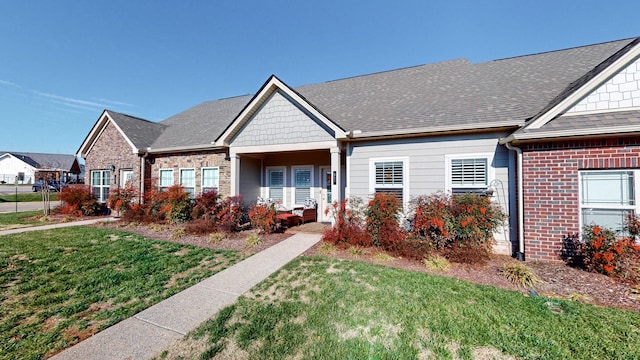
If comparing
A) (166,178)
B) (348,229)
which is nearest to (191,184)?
(166,178)

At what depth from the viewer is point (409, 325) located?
131 inches

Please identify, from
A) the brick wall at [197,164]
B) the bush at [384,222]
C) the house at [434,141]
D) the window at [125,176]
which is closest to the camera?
the house at [434,141]

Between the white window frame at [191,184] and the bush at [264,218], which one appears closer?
the bush at [264,218]

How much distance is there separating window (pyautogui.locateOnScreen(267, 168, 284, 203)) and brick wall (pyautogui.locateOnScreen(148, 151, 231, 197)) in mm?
1973

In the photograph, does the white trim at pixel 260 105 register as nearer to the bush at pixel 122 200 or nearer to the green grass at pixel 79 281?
the green grass at pixel 79 281

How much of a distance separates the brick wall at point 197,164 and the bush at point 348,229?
5.79 meters

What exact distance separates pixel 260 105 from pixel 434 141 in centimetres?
647

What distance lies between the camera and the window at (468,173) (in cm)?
702

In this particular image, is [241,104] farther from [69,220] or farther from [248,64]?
[69,220]

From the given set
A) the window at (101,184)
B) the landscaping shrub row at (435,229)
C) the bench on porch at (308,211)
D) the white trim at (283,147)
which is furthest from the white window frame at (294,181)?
the window at (101,184)

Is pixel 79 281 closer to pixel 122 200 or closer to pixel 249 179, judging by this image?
pixel 249 179

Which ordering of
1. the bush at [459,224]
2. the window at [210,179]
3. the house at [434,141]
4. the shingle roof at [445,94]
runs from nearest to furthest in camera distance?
the house at [434,141], the bush at [459,224], the shingle roof at [445,94], the window at [210,179]

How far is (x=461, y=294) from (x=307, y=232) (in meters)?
5.69

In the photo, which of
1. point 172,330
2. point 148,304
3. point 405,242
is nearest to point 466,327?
point 405,242
